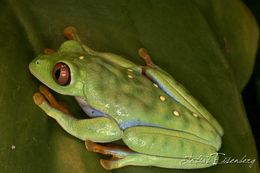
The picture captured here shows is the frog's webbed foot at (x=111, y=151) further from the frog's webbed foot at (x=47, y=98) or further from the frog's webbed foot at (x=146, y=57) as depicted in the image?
the frog's webbed foot at (x=146, y=57)

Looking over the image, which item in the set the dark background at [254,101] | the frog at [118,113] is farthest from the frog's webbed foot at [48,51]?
the dark background at [254,101]

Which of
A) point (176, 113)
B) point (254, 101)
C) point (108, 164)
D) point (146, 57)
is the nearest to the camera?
point (108, 164)

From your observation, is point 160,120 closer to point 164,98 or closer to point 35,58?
point 164,98

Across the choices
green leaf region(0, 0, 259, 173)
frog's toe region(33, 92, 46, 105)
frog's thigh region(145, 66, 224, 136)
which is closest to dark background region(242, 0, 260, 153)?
green leaf region(0, 0, 259, 173)

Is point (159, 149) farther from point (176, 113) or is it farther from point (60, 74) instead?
point (60, 74)

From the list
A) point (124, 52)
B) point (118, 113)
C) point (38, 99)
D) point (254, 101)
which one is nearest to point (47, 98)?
point (38, 99)

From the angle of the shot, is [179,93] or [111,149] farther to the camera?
[179,93]
